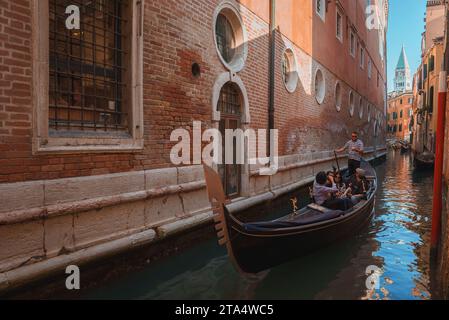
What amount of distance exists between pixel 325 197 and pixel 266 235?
8.08 feet

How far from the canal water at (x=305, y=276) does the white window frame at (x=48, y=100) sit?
5.55ft

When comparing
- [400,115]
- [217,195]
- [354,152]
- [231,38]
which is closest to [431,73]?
[354,152]

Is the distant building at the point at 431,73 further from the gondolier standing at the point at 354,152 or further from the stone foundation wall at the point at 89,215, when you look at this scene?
the stone foundation wall at the point at 89,215

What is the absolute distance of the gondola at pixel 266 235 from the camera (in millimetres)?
3865

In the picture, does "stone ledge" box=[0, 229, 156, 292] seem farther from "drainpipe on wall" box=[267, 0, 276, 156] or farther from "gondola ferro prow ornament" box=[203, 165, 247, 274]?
"drainpipe on wall" box=[267, 0, 276, 156]

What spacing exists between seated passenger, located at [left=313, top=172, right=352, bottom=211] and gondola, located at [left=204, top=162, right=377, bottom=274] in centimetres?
44

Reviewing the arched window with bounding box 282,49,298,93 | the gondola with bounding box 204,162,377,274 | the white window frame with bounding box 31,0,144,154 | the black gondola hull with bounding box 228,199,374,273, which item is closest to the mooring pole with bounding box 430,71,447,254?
the gondola with bounding box 204,162,377,274

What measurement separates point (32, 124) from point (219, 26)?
4469mm

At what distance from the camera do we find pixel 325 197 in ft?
20.6

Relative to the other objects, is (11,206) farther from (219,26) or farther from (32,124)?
(219,26)

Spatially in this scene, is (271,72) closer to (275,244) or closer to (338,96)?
(275,244)
